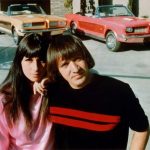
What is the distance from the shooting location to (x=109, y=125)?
2.03 m

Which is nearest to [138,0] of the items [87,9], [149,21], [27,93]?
[87,9]

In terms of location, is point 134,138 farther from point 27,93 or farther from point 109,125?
point 27,93

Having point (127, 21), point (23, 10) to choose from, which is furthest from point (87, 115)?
point (23, 10)

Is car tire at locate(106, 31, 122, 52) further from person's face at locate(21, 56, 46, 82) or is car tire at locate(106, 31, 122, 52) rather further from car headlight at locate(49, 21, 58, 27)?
person's face at locate(21, 56, 46, 82)

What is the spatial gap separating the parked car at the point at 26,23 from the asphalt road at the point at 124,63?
0.62 meters

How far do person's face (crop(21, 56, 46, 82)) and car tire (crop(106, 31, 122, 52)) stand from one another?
9.52 m

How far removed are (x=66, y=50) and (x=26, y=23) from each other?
35.5ft

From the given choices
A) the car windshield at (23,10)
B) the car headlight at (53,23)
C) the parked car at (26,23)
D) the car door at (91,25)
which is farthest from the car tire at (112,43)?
the car windshield at (23,10)

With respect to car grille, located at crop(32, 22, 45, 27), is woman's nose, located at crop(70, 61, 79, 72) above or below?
above

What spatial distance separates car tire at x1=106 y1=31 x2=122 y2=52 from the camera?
11.8 meters

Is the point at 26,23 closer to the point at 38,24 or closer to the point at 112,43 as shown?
the point at 38,24

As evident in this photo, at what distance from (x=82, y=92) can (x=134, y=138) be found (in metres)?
0.38

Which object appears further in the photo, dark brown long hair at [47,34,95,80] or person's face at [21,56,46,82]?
person's face at [21,56,46,82]

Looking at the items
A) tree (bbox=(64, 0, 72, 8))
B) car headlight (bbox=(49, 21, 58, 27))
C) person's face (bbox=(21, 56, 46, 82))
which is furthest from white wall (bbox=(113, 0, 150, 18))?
person's face (bbox=(21, 56, 46, 82))
